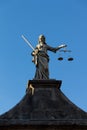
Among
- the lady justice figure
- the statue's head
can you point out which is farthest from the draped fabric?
the statue's head

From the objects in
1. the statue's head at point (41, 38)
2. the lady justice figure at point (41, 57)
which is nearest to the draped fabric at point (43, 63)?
the lady justice figure at point (41, 57)

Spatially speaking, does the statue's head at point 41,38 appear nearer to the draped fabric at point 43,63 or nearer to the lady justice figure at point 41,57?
the lady justice figure at point 41,57

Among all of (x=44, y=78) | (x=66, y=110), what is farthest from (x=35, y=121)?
(x=44, y=78)

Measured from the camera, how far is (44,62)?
57.1 ft

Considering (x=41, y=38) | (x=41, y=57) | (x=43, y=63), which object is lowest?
(x=43, y=63)

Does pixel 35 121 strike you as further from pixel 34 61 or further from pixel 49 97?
pixel 34 61

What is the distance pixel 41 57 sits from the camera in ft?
57.5

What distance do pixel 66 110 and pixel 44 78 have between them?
206 centimetres

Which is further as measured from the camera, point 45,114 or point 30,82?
point 30,82

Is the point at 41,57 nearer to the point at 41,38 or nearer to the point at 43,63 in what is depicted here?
the point at 43,63

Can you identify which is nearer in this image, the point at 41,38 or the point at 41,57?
the point at 41,57

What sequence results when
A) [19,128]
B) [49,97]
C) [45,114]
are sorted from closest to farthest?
1. [19,128]
2. [45,114]
3. [49,97]

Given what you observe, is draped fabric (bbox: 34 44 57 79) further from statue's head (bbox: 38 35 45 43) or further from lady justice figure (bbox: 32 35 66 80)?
statue's head (bbox: 38 35 45 43)

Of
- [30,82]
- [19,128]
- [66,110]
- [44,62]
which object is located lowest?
[19,128]
